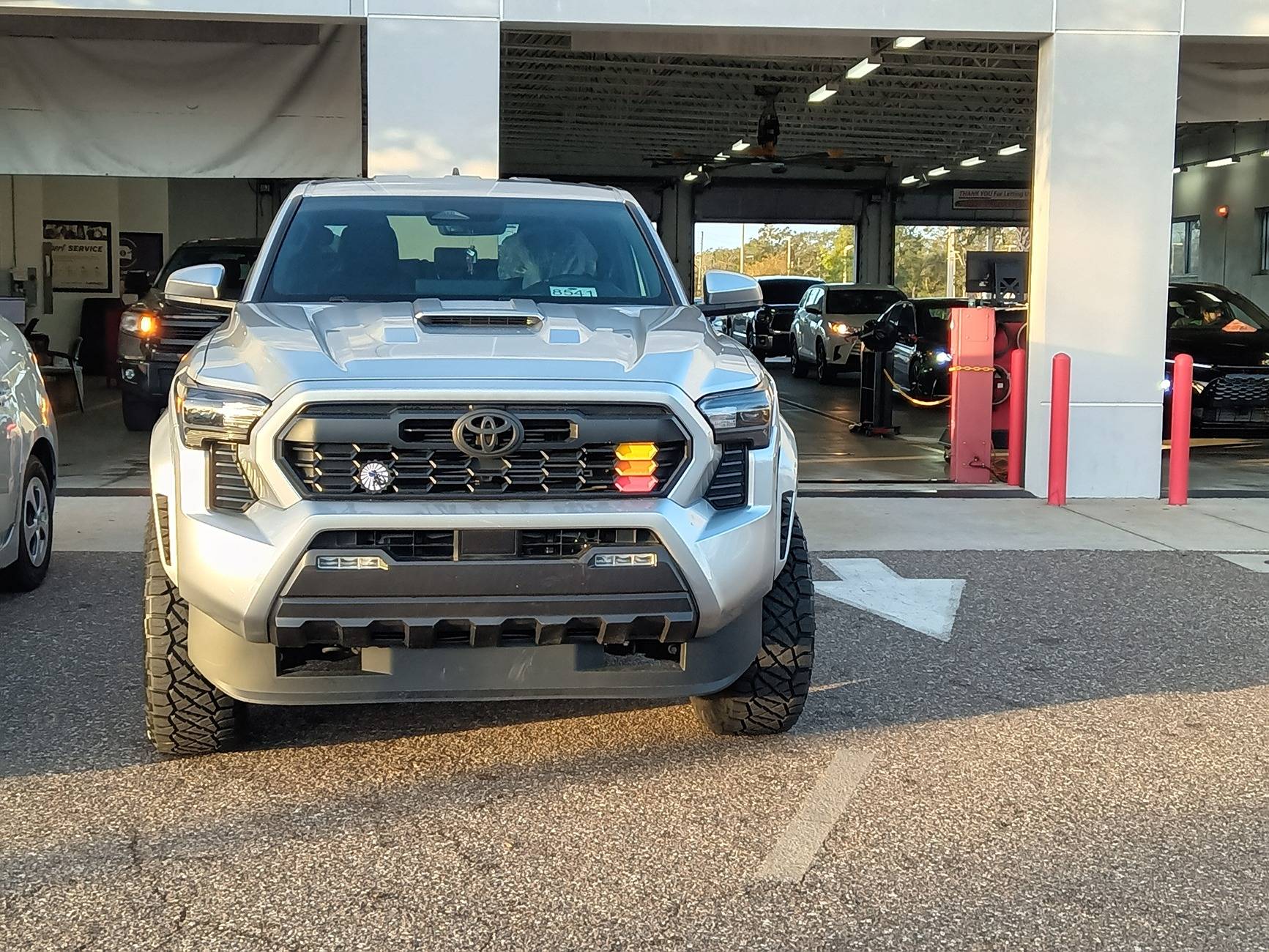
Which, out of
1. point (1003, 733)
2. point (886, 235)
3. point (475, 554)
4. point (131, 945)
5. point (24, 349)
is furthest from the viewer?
point (886, 235)

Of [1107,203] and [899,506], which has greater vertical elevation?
[1107,203]

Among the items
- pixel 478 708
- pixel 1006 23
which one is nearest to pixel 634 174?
pixel 1006 23

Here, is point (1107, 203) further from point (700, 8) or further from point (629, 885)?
point (629, 885)

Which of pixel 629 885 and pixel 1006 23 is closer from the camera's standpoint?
pixel 629 885

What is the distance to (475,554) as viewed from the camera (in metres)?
3.93

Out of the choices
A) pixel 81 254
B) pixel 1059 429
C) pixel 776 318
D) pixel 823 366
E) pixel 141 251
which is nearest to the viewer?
pixel 1059 429

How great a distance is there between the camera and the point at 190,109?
1214 cm

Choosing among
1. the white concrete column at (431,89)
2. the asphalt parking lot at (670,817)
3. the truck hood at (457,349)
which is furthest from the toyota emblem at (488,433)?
the white concrete column at (431,89)

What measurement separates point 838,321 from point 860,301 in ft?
2.11

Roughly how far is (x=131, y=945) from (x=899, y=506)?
777 centimetres

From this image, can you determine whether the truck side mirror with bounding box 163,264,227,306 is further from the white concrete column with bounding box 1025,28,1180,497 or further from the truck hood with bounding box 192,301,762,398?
the white concrete column with bounding box 1025,28,1180,497

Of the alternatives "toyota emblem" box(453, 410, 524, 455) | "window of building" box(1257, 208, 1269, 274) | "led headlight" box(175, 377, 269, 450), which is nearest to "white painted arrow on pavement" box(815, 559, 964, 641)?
"toyota emblem" box(453, 410, 524, 455)

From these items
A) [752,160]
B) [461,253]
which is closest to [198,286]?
[461,253]

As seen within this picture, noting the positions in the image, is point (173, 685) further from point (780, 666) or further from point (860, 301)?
point (860, 301)
